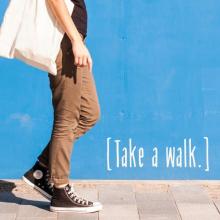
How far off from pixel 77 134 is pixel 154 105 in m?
0.99

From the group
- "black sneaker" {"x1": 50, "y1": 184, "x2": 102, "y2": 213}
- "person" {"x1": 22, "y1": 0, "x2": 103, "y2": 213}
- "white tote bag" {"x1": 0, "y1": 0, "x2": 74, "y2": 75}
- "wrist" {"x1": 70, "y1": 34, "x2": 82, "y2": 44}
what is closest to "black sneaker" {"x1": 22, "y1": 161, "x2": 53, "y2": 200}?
"person" {"x1": 22, "y1": 0, "x2": 103, "y2": 213}

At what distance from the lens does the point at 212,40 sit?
5469mm

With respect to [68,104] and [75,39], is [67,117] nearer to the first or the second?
[68,104]

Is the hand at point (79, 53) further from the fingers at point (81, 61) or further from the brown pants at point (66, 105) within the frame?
the brown pants at point (66, 105)

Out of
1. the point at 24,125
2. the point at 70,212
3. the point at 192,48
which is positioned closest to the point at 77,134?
the point at 70,212

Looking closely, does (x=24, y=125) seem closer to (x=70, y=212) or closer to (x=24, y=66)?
(x=24, y=66)

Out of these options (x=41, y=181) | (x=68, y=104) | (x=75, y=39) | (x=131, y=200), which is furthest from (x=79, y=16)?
(x=131, y=200)

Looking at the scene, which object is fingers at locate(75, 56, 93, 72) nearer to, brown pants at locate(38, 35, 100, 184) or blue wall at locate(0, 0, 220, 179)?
brown pants at locate(38, 35, 100, 184)

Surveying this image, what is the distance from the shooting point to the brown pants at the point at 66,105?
4469mm

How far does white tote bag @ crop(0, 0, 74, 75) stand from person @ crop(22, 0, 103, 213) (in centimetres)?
6

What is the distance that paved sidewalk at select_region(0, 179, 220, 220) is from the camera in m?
4.57

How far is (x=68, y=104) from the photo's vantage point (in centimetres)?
449

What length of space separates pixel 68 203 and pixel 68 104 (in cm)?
63

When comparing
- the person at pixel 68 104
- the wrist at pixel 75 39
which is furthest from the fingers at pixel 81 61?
the wrist at pixel 75 39
